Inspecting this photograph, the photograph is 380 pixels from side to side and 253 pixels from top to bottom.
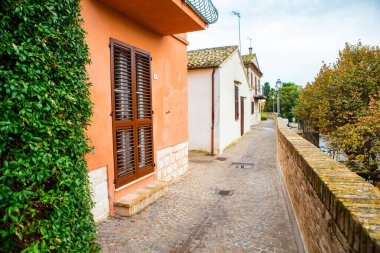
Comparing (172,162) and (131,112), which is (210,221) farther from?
(172,162)

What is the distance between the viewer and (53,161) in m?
2.78

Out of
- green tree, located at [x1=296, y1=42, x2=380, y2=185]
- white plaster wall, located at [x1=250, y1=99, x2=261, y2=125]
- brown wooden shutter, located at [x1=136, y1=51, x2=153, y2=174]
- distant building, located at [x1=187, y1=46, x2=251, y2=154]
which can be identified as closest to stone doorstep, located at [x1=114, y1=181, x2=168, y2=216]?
brown wooden shutter, located at [x1=136, y1=51, x2=153, y2=174]

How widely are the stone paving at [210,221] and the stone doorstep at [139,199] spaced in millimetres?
127

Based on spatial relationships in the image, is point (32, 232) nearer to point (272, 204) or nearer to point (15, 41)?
point (15, 41)

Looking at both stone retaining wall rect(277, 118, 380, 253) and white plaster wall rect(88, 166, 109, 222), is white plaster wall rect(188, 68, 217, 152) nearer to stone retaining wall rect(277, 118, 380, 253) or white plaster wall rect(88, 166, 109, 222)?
white plaster wall rect(88, 166, 109, 222)

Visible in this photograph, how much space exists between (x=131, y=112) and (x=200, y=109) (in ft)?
22.3

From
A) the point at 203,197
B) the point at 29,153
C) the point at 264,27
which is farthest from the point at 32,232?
the point at 264,27

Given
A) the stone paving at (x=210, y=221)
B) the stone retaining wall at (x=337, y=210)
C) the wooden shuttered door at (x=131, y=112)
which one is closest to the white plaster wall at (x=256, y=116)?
the stone paving at (x=210, y=221)

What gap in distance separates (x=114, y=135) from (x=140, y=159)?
1.27 meters

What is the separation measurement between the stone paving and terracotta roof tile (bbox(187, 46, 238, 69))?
6.09 m

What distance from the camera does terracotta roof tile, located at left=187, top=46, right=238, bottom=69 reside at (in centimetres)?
1178

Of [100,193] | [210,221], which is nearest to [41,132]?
[100,193]

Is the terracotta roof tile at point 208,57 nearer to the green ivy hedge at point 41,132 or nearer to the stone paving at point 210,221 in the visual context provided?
the stone paving at point 210,221

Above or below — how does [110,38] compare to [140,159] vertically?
above
